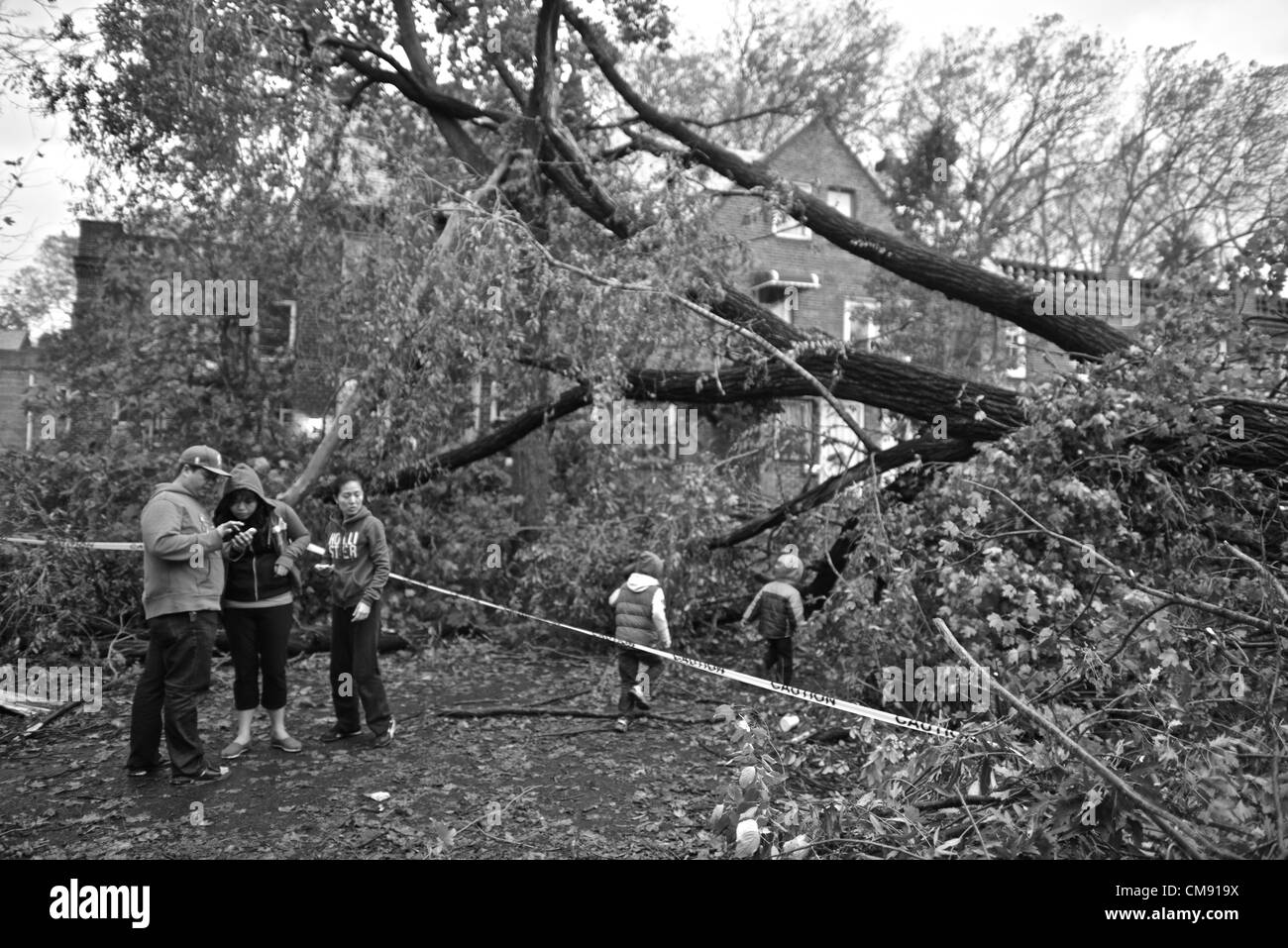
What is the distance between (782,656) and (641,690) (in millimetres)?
1216

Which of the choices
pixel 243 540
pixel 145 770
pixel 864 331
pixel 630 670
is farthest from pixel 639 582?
pixel 864 331

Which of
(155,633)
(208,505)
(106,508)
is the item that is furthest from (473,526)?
(155,633)

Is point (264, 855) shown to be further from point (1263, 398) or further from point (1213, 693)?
point (1263, 398)

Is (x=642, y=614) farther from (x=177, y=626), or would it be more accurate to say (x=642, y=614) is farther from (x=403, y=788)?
(x=177, y=626)

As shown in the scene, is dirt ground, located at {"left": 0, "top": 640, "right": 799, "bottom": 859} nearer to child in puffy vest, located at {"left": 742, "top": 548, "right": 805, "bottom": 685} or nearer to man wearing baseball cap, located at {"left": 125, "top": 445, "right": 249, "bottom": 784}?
man wearing baseball cap, located at {"left": 125, "top": 445, "right": 249, "bottom": 784}

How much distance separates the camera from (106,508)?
8.52 meters

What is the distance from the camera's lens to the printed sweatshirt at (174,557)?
4.80 m

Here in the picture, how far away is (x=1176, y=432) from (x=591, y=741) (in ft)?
14.3

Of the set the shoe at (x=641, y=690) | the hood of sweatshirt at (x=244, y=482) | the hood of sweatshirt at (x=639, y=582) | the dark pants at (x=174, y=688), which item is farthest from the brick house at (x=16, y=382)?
the shoe at (x=641, y=690)

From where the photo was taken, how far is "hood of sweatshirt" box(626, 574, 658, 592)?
679cm

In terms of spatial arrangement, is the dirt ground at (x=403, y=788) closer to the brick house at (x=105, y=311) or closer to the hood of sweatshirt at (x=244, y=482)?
the hood of sweatshirt at (x=244, y=482)

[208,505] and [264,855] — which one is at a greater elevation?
[208,505]

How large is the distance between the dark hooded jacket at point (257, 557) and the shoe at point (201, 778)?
926 millimetres

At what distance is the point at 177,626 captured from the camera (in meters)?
4.86
